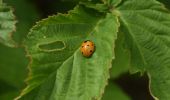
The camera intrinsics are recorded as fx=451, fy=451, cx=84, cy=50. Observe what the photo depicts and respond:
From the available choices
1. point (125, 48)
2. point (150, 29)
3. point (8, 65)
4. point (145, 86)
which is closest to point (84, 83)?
point (125, 48)

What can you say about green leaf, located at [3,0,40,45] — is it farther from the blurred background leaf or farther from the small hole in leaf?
the small hole in leaf

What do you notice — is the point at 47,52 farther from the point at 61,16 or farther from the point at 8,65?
the point at 8,65

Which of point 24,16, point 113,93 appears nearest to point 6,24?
point 24,16

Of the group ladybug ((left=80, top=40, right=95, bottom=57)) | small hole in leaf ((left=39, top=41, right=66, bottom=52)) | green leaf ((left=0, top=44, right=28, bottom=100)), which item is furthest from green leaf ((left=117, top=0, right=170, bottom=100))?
green leaf ((left=0, top=44, right=28, bottom=100))

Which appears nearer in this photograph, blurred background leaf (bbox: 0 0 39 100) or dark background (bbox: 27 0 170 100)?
blurred background leaf (bbox: 0 0 39 100)

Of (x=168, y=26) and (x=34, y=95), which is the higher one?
(x=168, y=26)

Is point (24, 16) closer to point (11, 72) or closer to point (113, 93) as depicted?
point (11, 72)
